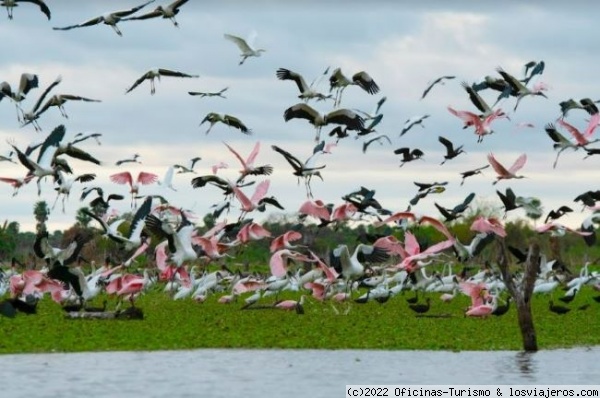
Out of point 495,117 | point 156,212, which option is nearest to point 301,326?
point 156,212

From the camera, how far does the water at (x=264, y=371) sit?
54.1 ft

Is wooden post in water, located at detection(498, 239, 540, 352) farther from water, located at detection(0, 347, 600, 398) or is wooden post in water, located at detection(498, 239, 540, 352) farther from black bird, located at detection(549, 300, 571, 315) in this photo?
black bird, located at detection(549, 300, 571, 315)

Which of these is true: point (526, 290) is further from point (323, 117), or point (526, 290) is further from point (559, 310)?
point (559, 310)

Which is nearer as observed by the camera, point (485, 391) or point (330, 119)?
point (485, 391)

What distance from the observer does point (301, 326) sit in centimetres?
2402

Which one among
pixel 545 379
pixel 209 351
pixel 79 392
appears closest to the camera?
pixel 79 392

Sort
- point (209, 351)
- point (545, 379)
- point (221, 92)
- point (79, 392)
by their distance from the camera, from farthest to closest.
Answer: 1. point (221, 92)
2. point (209, 351)
3. point (545, 379)
4. point (79, 392)

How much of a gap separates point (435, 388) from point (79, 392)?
4.00 m

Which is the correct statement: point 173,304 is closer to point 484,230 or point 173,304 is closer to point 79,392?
point 484,230

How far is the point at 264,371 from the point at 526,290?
13.6 feet

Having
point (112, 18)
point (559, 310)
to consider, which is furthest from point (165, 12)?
point (559, 310)

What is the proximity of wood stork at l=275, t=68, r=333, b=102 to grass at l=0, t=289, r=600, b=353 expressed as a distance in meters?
3.75

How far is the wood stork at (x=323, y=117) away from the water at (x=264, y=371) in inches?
160

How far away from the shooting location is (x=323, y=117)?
22625 mm
